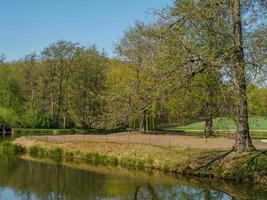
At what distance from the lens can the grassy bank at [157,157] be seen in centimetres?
2886

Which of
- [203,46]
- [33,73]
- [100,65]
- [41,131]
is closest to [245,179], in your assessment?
[203,46]

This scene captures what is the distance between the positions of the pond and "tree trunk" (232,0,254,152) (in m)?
3.79

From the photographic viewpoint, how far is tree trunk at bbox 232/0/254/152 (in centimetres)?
2567

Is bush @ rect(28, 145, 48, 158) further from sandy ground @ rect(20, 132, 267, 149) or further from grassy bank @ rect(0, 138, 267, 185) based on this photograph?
sandy ground @ rect(20, 132, 267, 149)

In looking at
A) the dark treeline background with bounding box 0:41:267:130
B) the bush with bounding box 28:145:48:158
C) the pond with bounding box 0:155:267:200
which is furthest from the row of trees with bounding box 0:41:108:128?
the pond with bounding box 0:155:267:200

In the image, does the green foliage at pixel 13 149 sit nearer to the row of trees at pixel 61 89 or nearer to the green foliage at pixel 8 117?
the row of trees at pixel 61 89

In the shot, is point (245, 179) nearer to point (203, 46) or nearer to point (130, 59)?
point (203, 46)

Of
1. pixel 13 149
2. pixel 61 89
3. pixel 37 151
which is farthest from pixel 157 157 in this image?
pixel 61 89

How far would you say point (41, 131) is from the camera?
7512 centimetres

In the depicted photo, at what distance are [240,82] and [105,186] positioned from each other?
9686 millimetres

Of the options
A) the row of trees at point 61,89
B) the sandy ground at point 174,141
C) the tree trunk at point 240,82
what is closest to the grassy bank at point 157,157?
the tree trunk at point 240,82

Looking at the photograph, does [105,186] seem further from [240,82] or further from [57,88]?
[57,88]

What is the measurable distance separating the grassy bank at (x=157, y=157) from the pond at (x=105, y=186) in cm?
148

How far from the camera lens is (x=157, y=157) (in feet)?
116
